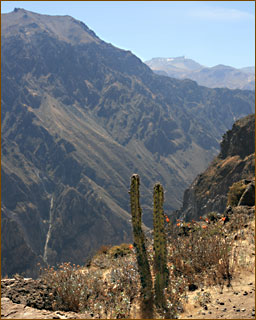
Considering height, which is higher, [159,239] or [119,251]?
[159,239]

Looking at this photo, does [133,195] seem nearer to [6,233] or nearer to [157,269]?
[157,269]

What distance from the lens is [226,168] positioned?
5256 cm

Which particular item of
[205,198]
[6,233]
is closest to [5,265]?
[6,233]

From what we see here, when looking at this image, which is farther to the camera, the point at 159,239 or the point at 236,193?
the point at 236,193

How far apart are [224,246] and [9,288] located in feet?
17.0

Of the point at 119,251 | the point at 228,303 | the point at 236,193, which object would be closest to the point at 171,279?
the point at 228,303

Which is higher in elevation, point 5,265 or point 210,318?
point 210,318

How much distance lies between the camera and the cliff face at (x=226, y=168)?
4706 centimetres

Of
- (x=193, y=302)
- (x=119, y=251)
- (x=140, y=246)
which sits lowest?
(x=119, y=251)

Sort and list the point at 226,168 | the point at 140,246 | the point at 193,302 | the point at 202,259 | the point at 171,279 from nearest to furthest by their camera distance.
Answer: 1. the point at 193,302
2. the point at 140,246
3. the point at 171,279
4. the point at 202,259
5. the point at 226,168

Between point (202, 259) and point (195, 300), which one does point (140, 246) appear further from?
point (202, 259)

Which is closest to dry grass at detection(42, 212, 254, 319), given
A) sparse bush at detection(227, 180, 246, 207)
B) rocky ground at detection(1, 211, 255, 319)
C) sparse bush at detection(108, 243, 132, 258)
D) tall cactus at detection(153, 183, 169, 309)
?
rocky ground at detection(1, 211, 255, 319)

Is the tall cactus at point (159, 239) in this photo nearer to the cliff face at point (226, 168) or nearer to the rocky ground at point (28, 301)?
the rocky ground at point (28, 301)

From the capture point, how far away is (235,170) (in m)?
48.7
